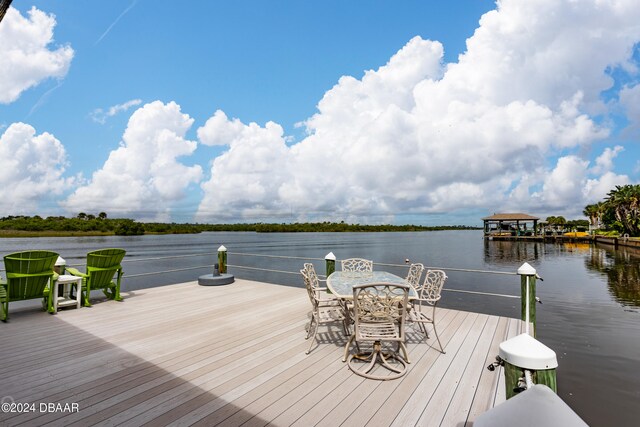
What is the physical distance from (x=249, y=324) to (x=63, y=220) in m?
66.9

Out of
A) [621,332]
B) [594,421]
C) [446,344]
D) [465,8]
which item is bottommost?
[621,332]

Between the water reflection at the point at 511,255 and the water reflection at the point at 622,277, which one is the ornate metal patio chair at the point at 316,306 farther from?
the water reflection at the point at 511,255

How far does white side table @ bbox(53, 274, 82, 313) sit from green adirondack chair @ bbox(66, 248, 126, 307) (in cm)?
11

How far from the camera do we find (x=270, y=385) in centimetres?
262

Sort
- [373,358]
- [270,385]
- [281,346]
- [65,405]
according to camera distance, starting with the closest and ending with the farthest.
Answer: [65,405] → [270,385] → [373,358] → [281,346]

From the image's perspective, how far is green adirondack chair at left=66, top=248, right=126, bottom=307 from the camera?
16.3ft

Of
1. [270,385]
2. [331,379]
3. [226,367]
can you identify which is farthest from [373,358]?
[226,367]

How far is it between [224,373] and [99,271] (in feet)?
11.8

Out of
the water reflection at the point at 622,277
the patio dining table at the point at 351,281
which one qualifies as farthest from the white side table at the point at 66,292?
the water reflection at the point at 622,277

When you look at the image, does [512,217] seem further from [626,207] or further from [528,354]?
[528,354]

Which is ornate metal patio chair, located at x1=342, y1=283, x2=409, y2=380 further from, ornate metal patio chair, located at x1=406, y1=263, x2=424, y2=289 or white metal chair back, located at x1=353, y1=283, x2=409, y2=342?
ornate metal patio chair, located at x1=406, y1=263, x2=424, y2=289

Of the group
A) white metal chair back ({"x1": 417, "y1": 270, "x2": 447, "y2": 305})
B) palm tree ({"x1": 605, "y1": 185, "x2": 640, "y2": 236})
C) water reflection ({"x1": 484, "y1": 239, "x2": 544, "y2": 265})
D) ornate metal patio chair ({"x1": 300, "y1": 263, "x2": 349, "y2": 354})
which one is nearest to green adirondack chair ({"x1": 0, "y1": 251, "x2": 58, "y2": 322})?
ornate metal patio chair ({"x1": 300, "y1": 263, "x2": 349, "y2": 354})

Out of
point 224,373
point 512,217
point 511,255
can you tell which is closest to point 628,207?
point 512,217

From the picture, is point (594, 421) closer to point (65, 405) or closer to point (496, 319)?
point (496, 319)
